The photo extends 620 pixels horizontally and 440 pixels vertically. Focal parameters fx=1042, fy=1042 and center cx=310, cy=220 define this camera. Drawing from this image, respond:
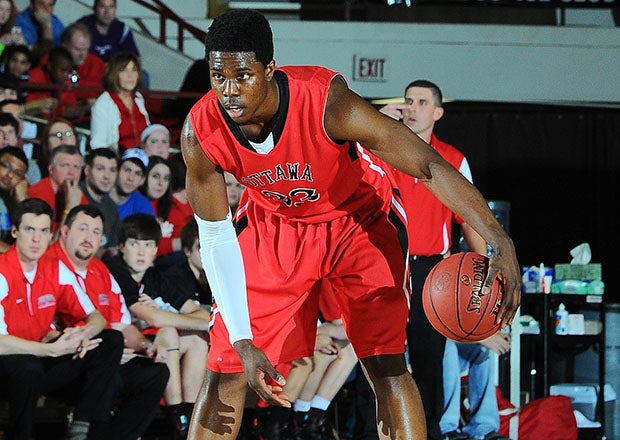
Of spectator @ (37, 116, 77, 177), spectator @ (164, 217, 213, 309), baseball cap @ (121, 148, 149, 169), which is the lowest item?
spectator @ (164, 217, 213, 309)

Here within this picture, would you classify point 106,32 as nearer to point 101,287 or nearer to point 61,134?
point 61,134

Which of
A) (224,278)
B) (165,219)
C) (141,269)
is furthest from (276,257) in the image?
(165,219)

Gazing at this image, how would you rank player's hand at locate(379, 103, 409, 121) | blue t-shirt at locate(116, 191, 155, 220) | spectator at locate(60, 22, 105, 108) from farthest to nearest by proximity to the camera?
Result: spectator at locate(60, 22, 105, 108), blue t-shirt at locate(116, 191, 155, 220), player's hand at locate(379, 103, 409, 121)

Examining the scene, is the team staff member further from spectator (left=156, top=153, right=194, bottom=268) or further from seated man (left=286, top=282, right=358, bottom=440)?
spectator (left=156, top=153, right=194, bottom=268)

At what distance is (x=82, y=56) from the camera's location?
8.30 m

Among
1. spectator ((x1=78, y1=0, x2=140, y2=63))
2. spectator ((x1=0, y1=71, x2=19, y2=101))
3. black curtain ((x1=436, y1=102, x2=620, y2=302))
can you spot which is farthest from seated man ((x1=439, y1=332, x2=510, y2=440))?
spectator ((x1=78, y1=0, x2=140, y2=63))

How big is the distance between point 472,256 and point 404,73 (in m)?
6.54

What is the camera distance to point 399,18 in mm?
10320

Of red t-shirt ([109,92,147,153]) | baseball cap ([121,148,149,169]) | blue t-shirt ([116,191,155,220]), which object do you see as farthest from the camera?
red t-shirt ([109,92,147,153])

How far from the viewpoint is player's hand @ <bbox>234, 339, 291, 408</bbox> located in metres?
3.13

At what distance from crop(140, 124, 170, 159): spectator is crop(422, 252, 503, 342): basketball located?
405 cm

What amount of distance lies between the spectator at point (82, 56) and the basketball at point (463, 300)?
5249mm

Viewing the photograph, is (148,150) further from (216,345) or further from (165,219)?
(216,345)

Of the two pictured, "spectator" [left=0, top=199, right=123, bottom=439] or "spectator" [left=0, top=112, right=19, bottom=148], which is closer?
"spectator" [left=0, top=199, right=123, bottom=439]
